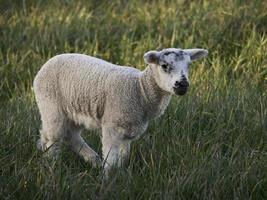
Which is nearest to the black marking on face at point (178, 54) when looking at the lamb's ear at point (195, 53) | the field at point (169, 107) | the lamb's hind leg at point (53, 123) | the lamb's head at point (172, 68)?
the lamb's head at point (172, 68)

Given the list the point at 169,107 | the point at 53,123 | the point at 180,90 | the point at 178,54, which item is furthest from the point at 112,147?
the point at 169,107

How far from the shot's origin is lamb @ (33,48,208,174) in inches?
199

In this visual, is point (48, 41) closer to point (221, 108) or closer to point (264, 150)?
point (221, 108)

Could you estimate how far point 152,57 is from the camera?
16.6 feet

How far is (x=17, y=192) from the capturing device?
4543 millimetres

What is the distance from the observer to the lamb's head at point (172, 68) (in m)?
4.84

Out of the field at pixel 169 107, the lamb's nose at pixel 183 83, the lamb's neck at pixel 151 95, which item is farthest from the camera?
the lamb's neck at pixel 151 95

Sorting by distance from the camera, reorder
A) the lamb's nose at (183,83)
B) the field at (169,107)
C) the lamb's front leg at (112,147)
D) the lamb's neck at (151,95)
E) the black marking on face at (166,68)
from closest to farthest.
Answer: the field at (169,107) < the lamb's nose at (183,83) < the black marking on face at (166,68) < the lamb's front leg at (112,147) < the lamb's neck at (151,95)

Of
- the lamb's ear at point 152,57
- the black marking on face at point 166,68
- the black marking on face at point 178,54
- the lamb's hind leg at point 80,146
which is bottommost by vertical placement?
the lamb's hind leg at point 80,146

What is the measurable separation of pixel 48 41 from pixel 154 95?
10.7ft

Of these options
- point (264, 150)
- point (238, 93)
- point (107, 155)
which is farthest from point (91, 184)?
point (238, 93)

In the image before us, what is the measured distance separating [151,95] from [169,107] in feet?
3.32

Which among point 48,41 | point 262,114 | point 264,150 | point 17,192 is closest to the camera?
point 17,192

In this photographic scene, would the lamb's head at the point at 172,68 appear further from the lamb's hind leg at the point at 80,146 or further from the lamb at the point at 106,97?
the lamb's hind leg at the point at 80,146
